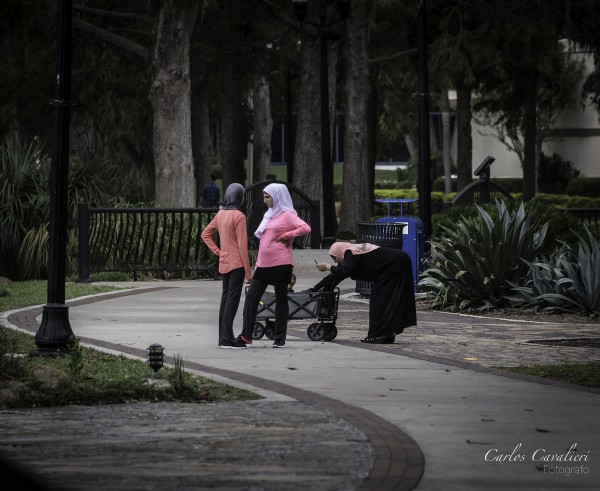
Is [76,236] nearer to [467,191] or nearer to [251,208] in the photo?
[251,208]

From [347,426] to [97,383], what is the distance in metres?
2.31

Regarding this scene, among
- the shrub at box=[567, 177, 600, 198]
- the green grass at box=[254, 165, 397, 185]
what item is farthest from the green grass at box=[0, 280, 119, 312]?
the green grass at box=[254, 165, 397, 185]

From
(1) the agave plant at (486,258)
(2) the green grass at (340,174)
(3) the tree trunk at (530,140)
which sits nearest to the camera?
(1) the agave plant at (486,258)

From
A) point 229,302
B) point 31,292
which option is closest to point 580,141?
point 31,292

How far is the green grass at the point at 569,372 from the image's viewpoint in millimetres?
12039

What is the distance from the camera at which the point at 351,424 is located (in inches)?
381

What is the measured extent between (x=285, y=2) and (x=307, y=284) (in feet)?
67.3

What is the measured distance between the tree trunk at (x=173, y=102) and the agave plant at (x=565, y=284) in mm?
11797

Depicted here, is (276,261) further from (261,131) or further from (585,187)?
(585,187)

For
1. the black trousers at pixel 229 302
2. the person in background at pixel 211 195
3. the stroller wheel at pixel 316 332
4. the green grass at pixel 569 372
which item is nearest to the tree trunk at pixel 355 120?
the person in background at pixel 211 195

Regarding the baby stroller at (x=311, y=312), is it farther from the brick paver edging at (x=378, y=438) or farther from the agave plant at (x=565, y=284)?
the agave plant at (x=565, y=284)

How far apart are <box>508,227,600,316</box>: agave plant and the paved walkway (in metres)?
3.20

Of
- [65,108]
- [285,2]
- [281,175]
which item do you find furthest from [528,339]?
[281,175]

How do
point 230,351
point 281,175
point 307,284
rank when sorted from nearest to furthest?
1. point 230,351
2. point 307,284
3. point 281,175
